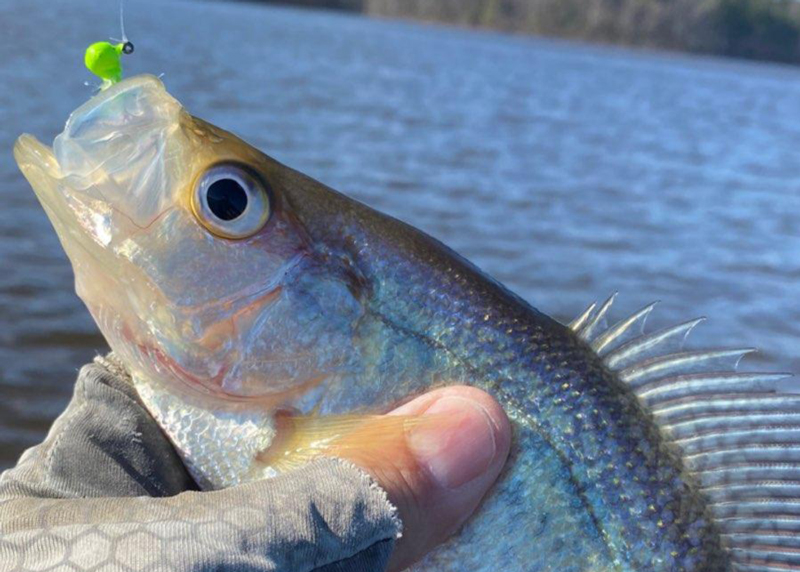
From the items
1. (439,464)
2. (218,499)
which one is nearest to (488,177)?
(439,464)

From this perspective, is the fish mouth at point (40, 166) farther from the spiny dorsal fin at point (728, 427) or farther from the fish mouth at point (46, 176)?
the spiny dorsal fin at point (728, 427)

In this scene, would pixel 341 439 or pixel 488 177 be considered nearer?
pixel 341 439

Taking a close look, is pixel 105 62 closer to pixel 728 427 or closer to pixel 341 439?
pixel 341 439

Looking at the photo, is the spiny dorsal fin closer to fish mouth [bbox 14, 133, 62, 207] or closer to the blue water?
fish mouth [bbox 14, 133, 62, 207]

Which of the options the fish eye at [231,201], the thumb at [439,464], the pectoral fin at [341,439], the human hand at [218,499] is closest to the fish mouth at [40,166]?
the fish eye at [231,201]

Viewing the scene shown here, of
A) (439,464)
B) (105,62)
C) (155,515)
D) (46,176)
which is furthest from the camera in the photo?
(105,62)

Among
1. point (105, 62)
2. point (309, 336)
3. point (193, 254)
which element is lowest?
point (309, 336)

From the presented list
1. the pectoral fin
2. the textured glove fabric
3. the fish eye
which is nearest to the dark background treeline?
the fish eye
